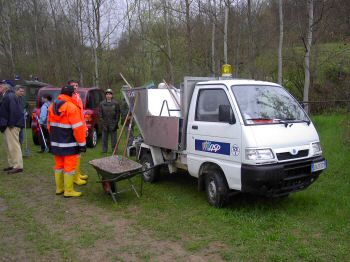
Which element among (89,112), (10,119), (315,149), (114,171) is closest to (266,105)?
(315,149)

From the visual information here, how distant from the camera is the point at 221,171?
587 centimetres

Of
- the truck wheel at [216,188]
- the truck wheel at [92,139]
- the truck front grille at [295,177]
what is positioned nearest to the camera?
the truck front grille at [295,177]

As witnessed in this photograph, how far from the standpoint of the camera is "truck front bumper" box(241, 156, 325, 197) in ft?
16.9

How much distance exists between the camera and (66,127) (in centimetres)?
665

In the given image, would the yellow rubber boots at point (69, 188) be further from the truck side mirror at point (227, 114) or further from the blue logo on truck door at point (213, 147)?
the truck side mirror at point (227, 114)

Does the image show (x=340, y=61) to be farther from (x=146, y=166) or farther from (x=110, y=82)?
(x=110, y=82)

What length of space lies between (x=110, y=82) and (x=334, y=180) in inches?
844

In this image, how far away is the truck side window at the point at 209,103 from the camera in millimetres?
5949

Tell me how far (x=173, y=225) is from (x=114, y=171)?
1.50m

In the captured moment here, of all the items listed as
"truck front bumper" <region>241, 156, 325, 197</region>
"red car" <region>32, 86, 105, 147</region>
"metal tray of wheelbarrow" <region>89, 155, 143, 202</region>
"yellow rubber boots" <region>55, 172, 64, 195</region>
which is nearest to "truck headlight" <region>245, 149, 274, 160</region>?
"truck front bumper" <region>241, 156, 325, 197</region>

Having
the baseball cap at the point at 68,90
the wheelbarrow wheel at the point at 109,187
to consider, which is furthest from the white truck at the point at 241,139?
the baseball cap at the point at 68,90

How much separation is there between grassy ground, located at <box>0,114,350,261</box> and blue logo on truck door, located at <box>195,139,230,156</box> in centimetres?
92

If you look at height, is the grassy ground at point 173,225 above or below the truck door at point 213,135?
below

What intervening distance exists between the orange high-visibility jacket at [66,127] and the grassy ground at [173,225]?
37.5 inches
